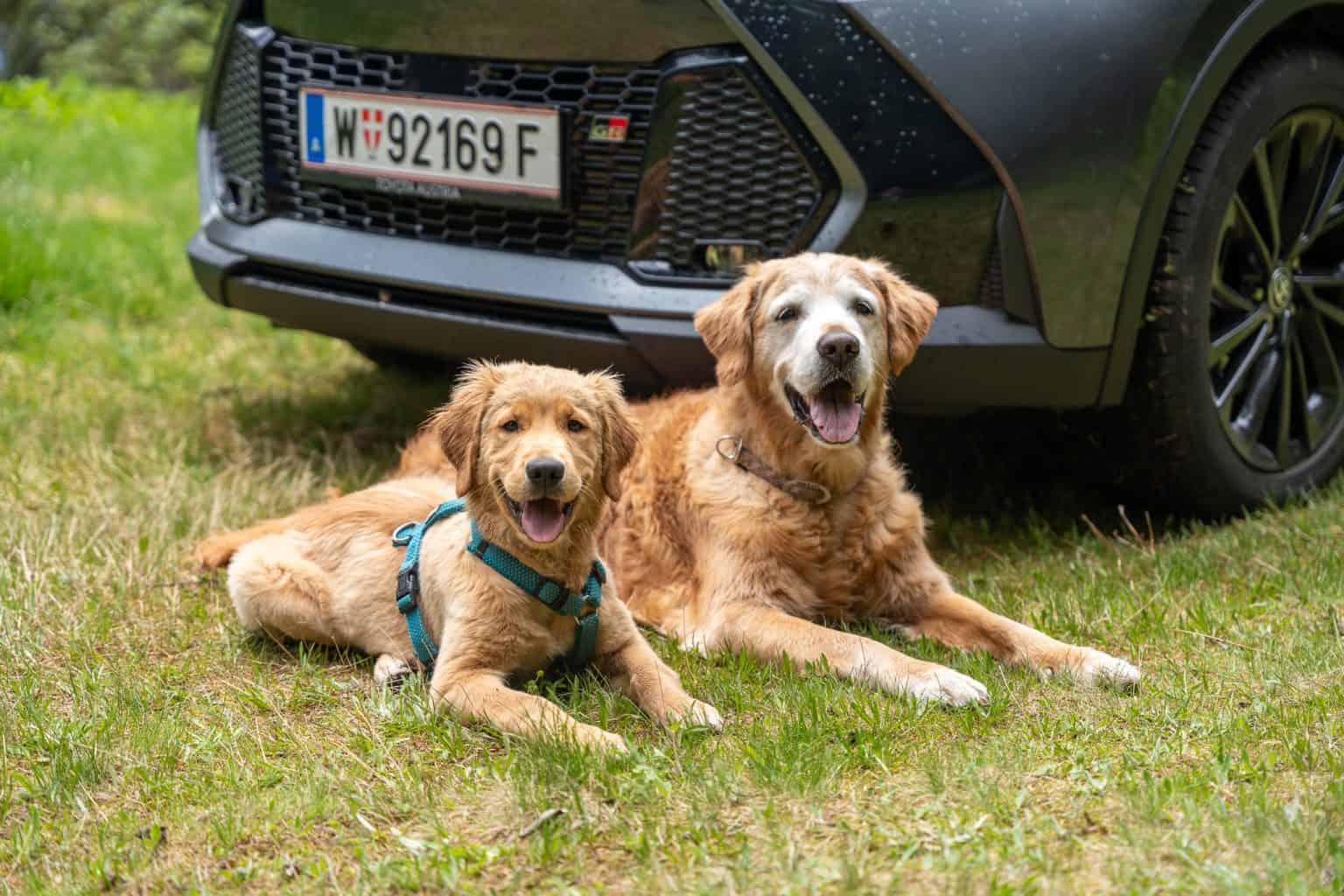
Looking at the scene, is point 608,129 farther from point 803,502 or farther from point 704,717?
point 704,717

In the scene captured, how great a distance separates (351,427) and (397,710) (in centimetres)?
248

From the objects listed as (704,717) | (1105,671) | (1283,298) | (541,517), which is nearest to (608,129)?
(541,517)

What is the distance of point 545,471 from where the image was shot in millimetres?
3029

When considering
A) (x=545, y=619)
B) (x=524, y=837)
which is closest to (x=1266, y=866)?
(x=524, y=837)

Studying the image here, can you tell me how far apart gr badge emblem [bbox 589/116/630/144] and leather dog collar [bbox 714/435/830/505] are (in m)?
0.83

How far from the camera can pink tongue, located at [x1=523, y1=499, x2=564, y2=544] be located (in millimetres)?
3129

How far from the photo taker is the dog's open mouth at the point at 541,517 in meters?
3.13

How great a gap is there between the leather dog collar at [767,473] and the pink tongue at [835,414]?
0.18 m

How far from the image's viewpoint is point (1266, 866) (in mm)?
2266

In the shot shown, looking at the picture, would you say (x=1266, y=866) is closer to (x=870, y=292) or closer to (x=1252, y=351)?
(x=870, y=292)

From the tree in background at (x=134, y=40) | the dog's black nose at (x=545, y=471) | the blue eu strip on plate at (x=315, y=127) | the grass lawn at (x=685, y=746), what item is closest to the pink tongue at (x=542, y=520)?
the dog's black nose at (x=545, y=471)

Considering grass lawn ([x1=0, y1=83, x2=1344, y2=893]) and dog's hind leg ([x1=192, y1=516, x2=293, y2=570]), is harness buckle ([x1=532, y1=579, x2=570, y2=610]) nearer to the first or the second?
grass lawn ([x1=0, y1=83, x2=1344, y2=893])

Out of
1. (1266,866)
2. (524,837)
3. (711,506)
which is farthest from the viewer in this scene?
(711,506)

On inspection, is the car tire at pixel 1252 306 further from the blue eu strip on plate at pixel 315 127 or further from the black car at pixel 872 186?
the blue eu strip on plate at pixel 315 127
